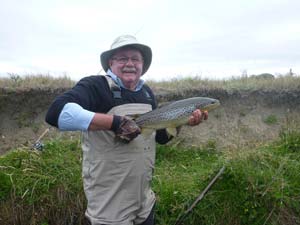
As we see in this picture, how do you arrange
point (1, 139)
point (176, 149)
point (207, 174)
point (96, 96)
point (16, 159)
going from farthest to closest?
1. point (1, 139)
2. point (176, 149)
3. point (16, 159)
4. point (207, 174)
5. point (96, 96)

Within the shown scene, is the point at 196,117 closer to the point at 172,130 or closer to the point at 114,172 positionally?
the point at 172,130

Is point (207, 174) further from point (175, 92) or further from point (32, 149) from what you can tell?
point (175, 92)

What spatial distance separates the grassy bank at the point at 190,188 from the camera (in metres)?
4.76

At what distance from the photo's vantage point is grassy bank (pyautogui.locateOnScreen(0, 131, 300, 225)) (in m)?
4.76

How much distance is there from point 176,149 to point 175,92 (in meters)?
1.48

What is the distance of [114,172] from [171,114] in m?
0.67

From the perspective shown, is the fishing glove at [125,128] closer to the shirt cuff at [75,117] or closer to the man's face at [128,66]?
the shirt cuff at [75,117]

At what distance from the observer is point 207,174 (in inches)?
208

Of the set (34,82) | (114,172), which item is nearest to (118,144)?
(114,172)

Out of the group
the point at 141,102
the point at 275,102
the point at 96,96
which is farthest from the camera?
the point at 275,102

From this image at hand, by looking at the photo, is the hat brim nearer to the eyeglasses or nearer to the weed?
the eyeglasses

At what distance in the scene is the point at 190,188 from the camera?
524 cm

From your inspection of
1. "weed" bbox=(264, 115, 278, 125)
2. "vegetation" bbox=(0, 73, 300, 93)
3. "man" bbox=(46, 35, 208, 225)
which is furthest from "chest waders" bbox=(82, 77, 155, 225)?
"weed" bbox=(264, 115, 278, 125)

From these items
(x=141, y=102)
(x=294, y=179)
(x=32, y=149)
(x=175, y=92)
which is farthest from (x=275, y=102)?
(x=141, y=102)
